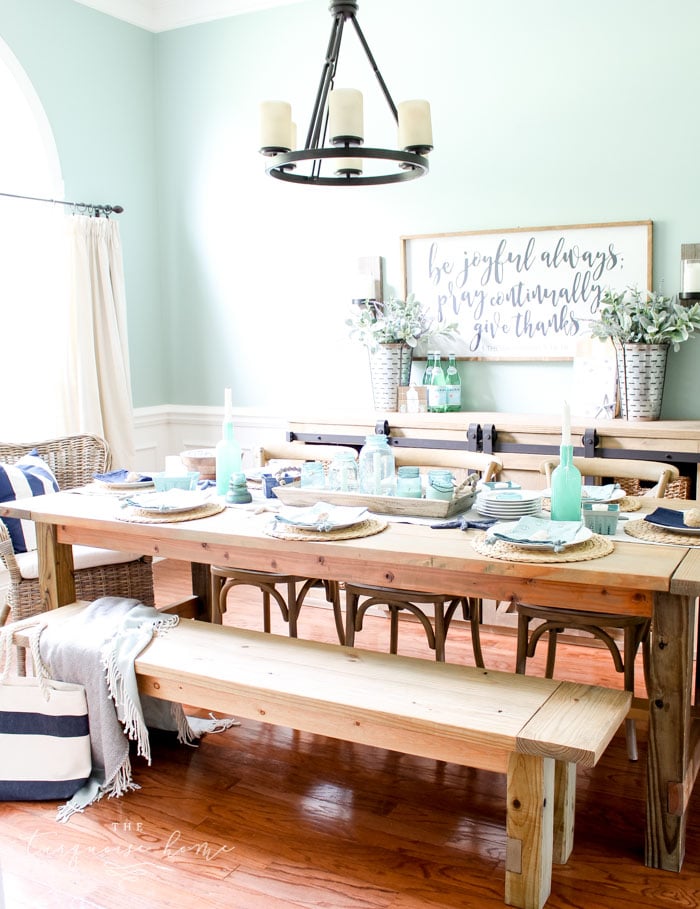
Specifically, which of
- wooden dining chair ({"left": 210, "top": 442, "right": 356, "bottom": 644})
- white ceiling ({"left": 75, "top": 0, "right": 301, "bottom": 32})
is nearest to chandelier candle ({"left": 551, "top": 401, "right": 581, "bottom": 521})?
wooden dining chair ({"left": 210, "top": 442, "right": 356, "bottom": 644})

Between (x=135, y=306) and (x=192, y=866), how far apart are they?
3490 millimetres

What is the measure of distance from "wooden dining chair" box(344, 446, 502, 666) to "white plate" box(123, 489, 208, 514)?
0.60 m

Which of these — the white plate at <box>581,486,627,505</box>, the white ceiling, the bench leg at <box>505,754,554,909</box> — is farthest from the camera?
the white ceiling

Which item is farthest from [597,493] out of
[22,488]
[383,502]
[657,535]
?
[22,488]

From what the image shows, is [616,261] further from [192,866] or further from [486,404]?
[192,866]

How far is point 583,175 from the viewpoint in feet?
13.3

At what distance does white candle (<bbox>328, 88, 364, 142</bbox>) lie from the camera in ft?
7.76

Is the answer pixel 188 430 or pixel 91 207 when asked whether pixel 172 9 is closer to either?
pixel 91 207

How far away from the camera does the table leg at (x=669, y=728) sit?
2.11m

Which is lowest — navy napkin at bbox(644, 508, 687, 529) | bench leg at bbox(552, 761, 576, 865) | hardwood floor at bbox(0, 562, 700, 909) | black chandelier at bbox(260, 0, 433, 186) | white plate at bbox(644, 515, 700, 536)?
hardwood floor at bbox(0, 562, 700, 909)

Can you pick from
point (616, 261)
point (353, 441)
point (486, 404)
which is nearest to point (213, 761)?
point (353, 441)

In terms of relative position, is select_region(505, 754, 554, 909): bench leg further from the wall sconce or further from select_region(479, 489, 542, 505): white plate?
the wall sconce

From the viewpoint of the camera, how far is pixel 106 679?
2.54 m

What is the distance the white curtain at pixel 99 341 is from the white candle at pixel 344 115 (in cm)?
248
